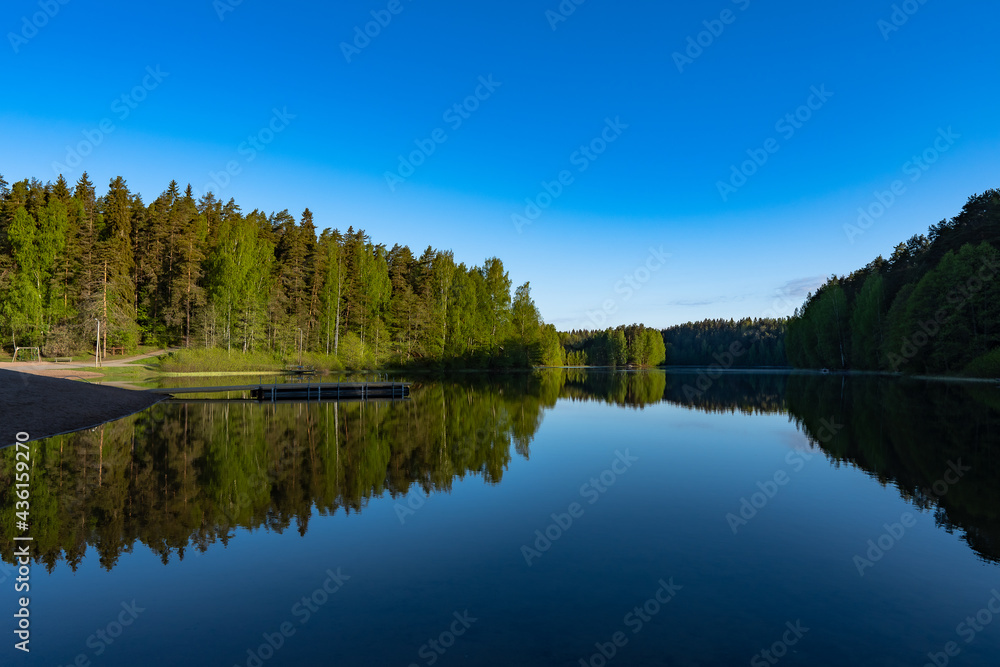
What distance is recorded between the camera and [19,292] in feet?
195

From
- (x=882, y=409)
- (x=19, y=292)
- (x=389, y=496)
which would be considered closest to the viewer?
(x=389, y=496)

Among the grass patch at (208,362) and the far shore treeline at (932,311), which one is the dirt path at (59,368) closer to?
the grass patch at (208,362)

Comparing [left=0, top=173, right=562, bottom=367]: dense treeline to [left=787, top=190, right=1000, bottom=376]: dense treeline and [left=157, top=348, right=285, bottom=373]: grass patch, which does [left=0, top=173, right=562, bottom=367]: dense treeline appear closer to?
[left=157, top=348, right=285, bottom=373]: grass patch

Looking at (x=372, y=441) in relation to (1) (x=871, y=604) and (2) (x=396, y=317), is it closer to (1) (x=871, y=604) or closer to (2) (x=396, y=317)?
(1) (x=871, y=604)

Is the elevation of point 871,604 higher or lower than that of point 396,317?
lower

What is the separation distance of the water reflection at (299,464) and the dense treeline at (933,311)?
38526 mm

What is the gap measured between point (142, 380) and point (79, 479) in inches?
1703

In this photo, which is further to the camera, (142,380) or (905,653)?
(142,380)

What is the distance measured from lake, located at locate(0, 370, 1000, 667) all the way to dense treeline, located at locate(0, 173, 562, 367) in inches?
2043

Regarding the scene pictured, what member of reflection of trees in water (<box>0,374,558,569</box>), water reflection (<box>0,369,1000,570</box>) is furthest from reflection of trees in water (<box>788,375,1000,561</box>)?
reflection of trees in water (<box>0,374,558,569</box>)

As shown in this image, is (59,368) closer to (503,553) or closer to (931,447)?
(503,553)

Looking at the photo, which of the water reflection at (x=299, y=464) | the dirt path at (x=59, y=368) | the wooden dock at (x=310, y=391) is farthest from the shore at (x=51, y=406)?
the dirt path at (x=59, y=368)

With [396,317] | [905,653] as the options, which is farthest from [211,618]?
[396,317]

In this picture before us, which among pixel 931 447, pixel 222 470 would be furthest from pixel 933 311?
pixel 222 470
